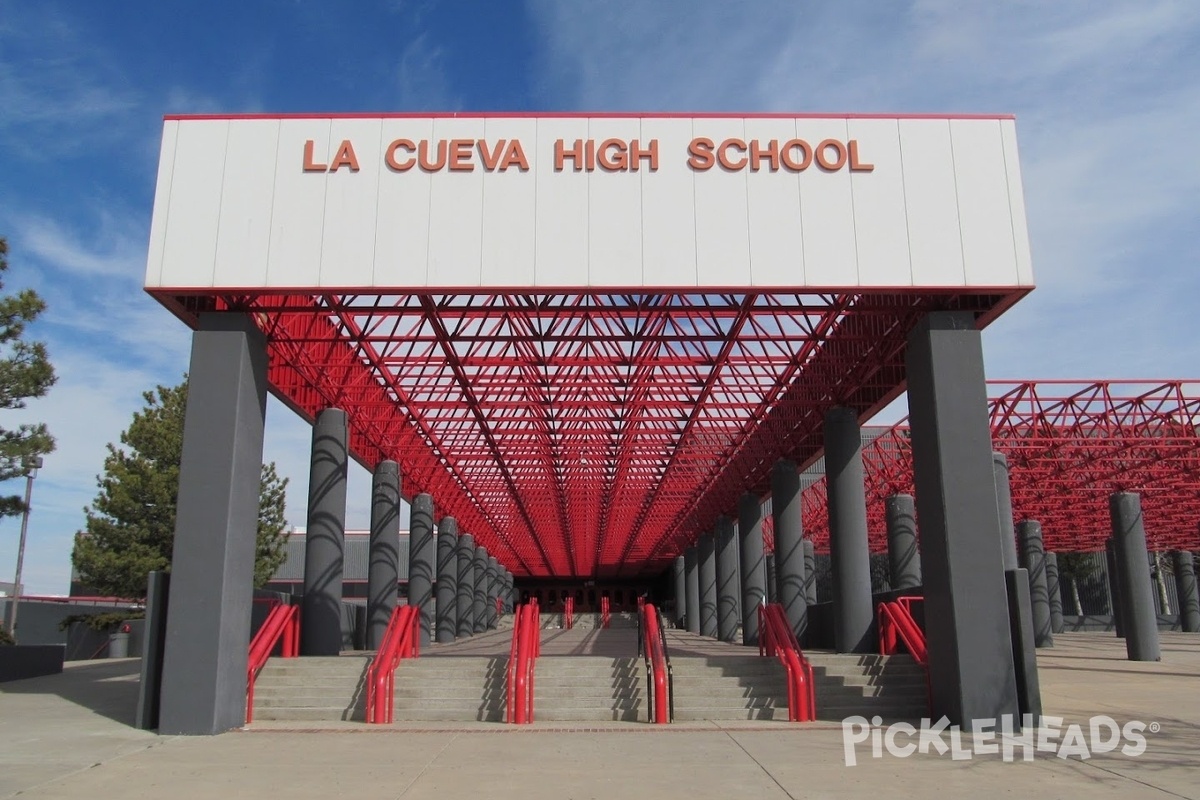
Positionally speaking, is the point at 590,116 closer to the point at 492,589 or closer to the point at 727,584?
the point at 727,584

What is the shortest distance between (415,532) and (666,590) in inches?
2137

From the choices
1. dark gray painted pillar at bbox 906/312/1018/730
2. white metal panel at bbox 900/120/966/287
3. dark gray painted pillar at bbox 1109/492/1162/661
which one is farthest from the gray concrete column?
white metal panel at bbox 900/120/966/287

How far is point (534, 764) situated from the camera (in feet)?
34.0

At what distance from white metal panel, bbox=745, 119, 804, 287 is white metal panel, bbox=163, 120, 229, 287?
7629 millimetres

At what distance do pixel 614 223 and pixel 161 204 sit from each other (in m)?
6.46

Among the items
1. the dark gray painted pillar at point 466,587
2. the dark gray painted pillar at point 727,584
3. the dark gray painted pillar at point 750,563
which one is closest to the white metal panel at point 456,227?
the dark gray painted pillar at point 750,563

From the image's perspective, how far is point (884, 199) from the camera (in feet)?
45.2

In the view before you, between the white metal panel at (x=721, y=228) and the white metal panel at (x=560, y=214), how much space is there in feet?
5.43

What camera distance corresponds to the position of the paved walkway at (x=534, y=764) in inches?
350

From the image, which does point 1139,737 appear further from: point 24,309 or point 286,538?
point 286,538

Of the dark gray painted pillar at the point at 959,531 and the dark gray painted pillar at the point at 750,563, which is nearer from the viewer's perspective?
the dark gray painted pillar at the point at 959,531

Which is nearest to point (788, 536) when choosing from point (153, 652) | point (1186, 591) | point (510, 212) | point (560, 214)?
point (560, 214)

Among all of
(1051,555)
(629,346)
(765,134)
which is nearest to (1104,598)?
(1051,555)

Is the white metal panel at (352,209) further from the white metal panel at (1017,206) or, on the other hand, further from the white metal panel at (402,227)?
the white metal panel at (1017,206)
